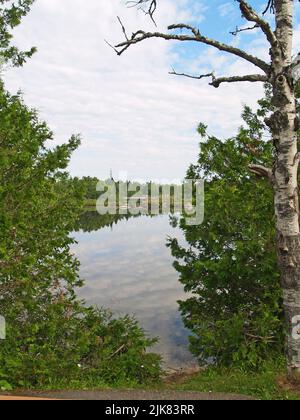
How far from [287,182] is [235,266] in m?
6.02

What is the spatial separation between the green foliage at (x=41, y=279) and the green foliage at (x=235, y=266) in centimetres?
238

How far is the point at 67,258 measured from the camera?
12.5 metres

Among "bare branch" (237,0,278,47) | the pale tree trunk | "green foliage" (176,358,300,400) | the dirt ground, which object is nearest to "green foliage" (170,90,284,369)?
"green foliage" (176,358,300,400)

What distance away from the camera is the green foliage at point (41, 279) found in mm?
10109

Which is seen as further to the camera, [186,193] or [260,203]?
[186,193]

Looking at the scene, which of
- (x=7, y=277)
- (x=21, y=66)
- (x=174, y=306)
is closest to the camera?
(x=7, y=277)

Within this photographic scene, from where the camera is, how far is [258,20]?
7.08 meters

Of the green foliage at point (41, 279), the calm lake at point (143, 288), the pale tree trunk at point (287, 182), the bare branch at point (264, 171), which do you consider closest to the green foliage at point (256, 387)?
the pale tree trunk at point (287, 182)

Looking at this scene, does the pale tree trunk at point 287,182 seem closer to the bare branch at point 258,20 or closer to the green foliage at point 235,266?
the bare branch at point 258,20

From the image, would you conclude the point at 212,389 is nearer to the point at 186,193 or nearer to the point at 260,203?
the point at 260,203

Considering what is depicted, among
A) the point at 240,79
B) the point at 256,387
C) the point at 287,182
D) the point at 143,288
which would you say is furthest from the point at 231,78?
the point at 143,288

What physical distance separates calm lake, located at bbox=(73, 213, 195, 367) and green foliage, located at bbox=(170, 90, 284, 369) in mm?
4629
